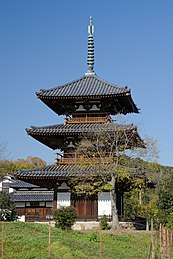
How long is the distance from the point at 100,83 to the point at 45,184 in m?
9.14

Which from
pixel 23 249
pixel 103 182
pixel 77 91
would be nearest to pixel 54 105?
pixel 77 91

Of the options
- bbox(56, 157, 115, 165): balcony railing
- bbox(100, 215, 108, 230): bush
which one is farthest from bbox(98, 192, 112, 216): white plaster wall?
bbox(56, 157, 115, 165): balcony railing

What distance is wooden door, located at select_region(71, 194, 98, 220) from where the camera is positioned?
34094 mm

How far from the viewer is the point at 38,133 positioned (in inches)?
1416

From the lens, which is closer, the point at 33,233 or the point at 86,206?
the point at 33,233

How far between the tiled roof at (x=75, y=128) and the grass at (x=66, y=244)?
8311 mm

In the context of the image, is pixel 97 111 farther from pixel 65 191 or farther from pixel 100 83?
pixel 65 191

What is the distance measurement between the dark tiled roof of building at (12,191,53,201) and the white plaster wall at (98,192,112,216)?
16.3 meters

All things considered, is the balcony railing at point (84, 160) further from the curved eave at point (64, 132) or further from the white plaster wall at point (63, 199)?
the white plaster wall at point (63, 199)

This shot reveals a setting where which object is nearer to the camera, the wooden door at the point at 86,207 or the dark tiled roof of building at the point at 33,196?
the wooden door at the point at 86,207

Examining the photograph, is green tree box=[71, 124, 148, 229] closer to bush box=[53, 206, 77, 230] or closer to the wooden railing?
the wooden railing

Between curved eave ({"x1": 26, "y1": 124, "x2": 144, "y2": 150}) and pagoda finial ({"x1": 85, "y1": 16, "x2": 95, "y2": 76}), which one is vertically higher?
pagoda finial ({"x1": 85, "y1": 16, "x2": 95, "y2": 76})

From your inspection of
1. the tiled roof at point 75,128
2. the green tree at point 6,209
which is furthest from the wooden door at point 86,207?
the green tree at point 6,209

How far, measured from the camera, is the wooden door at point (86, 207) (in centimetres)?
3409
